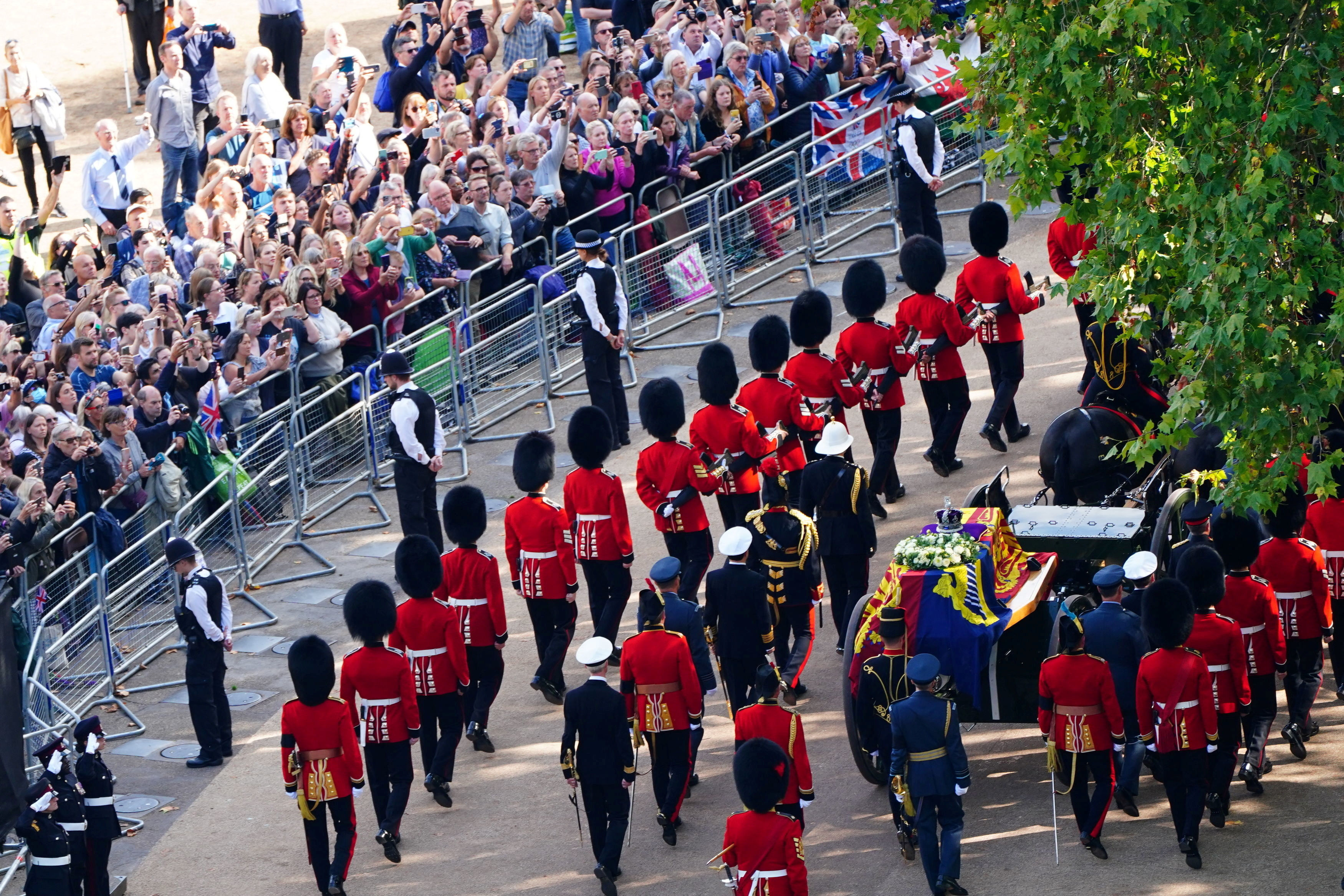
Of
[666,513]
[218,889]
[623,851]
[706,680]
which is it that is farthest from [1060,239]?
[218,889]

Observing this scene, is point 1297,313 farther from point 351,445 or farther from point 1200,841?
point 351,445

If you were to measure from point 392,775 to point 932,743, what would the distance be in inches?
119

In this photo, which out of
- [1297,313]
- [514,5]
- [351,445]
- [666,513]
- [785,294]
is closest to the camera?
[1297,313]

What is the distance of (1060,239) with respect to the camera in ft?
48.9

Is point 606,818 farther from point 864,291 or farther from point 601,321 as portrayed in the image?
point 601,321

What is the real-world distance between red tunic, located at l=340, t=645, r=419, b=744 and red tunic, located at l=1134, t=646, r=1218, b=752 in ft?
12.5

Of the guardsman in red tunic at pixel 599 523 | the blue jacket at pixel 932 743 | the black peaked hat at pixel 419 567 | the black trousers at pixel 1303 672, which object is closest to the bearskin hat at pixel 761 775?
the blue jacket at pixel 932 743

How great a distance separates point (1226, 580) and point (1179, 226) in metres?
2.35

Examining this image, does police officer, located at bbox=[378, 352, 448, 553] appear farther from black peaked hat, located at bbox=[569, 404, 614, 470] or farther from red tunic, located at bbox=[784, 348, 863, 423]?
red tunic, located at bbox=[784, 348, 863, 423]

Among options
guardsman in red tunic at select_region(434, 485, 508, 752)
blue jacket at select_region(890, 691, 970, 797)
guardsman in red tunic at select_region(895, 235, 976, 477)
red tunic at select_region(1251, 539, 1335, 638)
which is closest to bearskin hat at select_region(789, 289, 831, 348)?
guardsman in red tunic at select_region(895, 235, 976, 477)

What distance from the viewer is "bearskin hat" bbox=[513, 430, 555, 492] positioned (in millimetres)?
12852

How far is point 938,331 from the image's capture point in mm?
14648

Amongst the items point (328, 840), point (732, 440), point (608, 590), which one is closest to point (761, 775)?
point (328, 840)

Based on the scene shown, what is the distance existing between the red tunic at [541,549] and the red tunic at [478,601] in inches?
15.3
